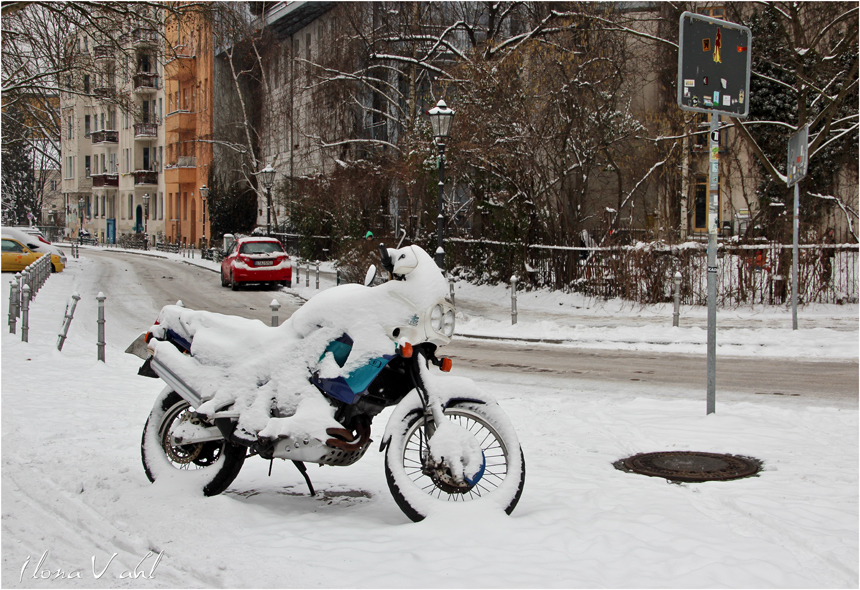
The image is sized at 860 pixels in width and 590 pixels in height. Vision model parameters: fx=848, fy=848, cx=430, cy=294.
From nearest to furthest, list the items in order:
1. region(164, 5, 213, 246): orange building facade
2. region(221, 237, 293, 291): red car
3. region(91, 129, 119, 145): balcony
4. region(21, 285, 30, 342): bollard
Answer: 1. region(21, 285, 30, 342): bollard
2. region(221, 237, 293, 291): red car
3. region(164, 5, 213, 246): orange building facade
4. region(91, 129, 119, 145): balcony

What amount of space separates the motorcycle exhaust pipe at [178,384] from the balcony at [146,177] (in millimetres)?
71798

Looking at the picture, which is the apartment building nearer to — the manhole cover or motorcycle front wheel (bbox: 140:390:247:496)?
motorcycle front wheel (bbox: 140:390:247:496)

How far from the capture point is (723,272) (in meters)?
18.8

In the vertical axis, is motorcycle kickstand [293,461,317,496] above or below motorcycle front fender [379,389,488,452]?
below

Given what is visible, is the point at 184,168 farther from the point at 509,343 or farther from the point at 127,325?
the point at 509,343

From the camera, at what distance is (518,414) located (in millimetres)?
8648

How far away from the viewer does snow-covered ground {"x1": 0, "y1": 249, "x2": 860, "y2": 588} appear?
4227mm

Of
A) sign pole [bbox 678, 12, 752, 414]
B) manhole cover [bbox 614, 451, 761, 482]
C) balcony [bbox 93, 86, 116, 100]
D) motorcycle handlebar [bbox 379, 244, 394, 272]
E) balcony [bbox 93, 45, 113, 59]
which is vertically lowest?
manhole cover [bbox 614, 451, 761, 482]

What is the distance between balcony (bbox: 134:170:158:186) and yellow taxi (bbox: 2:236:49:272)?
41379mm

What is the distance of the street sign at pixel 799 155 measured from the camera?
565 inches

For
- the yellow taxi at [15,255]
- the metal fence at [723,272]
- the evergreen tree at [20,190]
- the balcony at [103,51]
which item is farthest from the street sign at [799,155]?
the evergreen tree at [20,190]

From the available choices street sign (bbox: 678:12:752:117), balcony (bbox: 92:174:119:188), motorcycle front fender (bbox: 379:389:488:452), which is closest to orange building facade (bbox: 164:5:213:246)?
balcony (bbox: 92:174:119:188)

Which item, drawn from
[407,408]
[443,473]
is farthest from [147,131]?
[443,473]

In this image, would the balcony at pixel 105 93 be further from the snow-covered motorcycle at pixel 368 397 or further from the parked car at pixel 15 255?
the snow-covered motorcycle at pixel 368 397
